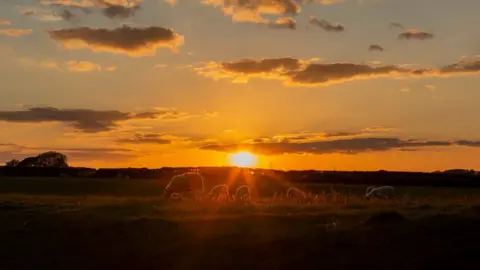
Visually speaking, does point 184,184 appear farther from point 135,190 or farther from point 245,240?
point 245,240

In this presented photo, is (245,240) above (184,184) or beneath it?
beneath

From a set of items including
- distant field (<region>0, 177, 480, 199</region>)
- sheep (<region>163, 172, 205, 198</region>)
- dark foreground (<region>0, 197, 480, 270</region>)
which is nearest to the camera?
dark foreground (<region>0, 197, 480, 270</region>)

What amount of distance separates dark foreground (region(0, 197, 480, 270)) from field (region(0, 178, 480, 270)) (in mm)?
31

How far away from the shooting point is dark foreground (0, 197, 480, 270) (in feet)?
66.6

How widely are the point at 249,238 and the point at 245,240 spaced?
233 mm

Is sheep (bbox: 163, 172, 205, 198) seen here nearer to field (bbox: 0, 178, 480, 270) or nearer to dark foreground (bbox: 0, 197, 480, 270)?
field (bbox: 0, 178, 480, 270)

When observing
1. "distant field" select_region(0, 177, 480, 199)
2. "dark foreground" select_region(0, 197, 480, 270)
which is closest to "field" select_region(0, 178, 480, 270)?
"dark foreground" select_region(0, 197, 480, 270)

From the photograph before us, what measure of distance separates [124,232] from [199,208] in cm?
554

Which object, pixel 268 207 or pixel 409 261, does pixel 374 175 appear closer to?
pixel 268 207

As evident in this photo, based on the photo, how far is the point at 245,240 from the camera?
2244cm

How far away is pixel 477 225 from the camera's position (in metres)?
22.0

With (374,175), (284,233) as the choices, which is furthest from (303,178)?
(284,233)

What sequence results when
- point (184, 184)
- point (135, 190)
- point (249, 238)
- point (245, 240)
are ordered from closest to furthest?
point (245, 240), point (249, 238), point (184, 184), point (135, 190)

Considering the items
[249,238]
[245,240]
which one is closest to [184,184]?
[249,238]
